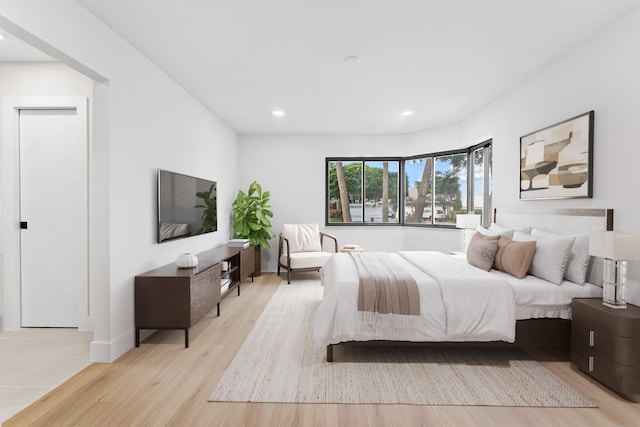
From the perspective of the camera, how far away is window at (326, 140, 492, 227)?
629 centimetres

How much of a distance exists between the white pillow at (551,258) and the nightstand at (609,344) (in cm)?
29

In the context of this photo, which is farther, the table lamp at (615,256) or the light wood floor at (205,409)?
the table lamp at (615,256)

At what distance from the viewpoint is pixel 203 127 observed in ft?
15.8

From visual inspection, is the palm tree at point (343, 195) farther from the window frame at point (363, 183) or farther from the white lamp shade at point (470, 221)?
the white lamp shade at point (470, 221)

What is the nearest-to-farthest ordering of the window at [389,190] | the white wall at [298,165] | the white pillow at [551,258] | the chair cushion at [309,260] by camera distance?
the white pillow at [551,258] < the chair cushion at [309,260] < the window at [389,190] < the white wall at [298,165]

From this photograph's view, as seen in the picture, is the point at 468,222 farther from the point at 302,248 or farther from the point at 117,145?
the point at 117,145

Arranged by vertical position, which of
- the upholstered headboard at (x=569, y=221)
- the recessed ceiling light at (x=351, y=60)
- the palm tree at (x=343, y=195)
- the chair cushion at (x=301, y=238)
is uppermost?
the recessed ceiling light at (x=351, y=60)

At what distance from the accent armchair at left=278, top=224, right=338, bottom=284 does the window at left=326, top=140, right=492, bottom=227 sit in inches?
26.2

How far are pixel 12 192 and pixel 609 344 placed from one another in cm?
533

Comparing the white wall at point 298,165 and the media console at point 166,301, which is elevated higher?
the white wall at point 298,165

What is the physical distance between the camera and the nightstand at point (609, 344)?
7.13 feet

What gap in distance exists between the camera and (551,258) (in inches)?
113

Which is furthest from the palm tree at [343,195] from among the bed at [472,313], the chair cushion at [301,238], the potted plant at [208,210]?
the bed at [472,313]

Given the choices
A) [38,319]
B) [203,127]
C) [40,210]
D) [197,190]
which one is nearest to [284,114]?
[203,127]
